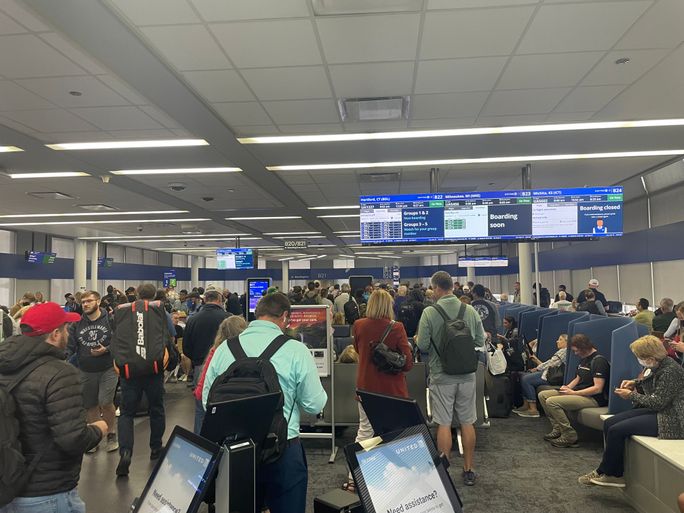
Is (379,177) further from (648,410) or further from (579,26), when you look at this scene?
(648,410)

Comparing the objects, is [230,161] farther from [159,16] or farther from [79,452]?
[79,452]

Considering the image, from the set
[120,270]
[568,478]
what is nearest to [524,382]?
[568,478]

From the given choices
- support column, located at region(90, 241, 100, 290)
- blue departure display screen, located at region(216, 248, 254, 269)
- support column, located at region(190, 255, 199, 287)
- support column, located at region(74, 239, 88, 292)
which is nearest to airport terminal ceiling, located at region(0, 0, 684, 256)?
blue departure display screen, located at region(216, 248, 254, 269)

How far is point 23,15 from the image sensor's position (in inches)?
117

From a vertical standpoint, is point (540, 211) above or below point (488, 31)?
below

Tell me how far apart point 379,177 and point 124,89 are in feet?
14.0

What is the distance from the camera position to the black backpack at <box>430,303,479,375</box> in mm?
3725

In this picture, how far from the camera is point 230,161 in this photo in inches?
254

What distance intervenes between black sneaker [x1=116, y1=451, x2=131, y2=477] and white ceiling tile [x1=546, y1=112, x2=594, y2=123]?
5.16 metres

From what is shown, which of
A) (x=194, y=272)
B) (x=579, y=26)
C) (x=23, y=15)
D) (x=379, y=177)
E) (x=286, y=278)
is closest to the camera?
(x=23, y=15)

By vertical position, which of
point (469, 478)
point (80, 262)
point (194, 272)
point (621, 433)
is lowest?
point (469, 478)

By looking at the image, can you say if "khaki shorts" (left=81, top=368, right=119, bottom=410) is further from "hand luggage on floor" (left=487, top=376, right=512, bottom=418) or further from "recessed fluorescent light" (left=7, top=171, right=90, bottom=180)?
"hand luggage on floor" (left=487, top=376, right=512, bottom=418)

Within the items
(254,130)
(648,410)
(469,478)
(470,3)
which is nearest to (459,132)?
(254,130)

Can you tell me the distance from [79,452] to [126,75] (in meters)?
2.93
